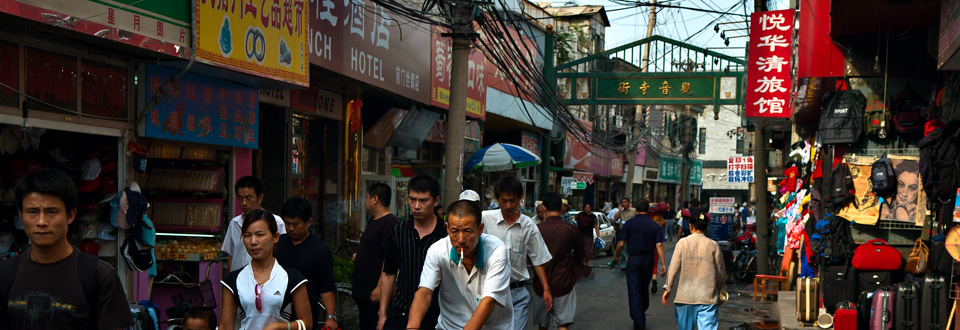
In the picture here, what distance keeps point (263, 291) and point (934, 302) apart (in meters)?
5.46

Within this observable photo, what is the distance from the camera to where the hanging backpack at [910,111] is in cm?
859

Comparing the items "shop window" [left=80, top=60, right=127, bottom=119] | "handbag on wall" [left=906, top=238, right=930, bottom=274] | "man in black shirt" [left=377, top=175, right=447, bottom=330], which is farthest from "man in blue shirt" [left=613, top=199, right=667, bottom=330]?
"shop window" [left=80, top=60, right=127, bottom=119]

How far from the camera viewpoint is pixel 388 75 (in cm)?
1392

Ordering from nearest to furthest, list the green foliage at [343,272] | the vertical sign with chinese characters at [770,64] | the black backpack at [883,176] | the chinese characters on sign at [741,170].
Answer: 1. the black backpack at [883,176]
2. the green foliage at [343,272]
3. the vertical sign with chinese characters at [770,64]
4. the chinese characters on sign at [741,170]

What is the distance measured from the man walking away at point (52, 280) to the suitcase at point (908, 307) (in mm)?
6159

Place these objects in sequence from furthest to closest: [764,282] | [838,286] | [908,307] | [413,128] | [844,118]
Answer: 1. [413,128]
2. [764,282]
3. [844,118]
4. [838,286]
5. [908,307]

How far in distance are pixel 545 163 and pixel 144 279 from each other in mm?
21385


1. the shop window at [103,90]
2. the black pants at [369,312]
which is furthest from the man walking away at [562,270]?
the shop window at [103,90]

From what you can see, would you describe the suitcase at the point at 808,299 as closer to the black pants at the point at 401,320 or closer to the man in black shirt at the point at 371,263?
the man in black shirt at the point at 371,263

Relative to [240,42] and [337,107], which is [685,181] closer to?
[337,107]

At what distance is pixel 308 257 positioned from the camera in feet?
18.4

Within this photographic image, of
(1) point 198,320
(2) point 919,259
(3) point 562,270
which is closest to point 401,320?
(1) point 198,320

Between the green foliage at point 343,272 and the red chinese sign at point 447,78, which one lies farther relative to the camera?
the red chinese sign at point 447,78

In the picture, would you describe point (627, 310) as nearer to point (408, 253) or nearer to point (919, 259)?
point (919, 259)
